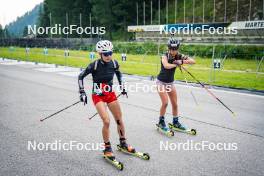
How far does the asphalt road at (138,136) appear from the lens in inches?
232

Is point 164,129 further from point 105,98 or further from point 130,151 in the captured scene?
point 105,98

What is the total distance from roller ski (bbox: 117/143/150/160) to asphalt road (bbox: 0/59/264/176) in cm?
11

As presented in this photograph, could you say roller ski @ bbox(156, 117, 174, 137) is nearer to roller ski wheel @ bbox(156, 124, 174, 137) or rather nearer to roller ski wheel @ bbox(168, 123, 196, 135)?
roller ski wheel @ bbox(156, 124, 174, 137)

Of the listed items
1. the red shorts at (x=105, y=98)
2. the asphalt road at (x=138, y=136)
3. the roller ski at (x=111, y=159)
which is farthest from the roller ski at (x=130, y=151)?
the red shorts at (x=105, y=98)

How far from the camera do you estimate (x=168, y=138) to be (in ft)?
25.0

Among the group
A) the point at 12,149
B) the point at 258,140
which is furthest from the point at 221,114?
the point at 12,149

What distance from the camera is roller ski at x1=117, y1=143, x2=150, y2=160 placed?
629 centimetres

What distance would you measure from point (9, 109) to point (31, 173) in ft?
18.6

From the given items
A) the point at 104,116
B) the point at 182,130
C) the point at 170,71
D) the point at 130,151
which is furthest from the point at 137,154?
the point at 170,71

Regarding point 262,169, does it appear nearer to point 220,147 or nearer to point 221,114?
point 220,147

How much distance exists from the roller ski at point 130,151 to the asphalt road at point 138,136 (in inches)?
4.3

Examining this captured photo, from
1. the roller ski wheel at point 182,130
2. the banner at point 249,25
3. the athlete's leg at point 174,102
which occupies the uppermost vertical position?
the banner at point 249,25

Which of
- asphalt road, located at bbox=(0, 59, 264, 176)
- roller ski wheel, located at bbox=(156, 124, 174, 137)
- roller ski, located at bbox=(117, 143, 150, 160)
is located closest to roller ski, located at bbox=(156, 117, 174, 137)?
roller ski wheel, located at bbox=(156, 124, 174, 137)

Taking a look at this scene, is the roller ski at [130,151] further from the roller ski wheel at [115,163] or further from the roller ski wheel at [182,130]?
the roller ski wheel at [182,130]
